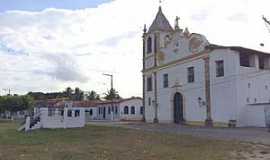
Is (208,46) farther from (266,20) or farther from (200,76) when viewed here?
(266,20)

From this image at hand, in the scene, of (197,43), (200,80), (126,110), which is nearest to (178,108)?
(200,80)

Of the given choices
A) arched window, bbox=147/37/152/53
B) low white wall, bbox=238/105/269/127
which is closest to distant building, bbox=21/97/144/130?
arched window, bbox=147/37/152/53

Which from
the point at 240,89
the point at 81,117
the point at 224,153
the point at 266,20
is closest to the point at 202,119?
the point at 240,89

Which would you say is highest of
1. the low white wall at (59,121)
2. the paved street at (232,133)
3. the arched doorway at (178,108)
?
the arched doorway at (178,108)

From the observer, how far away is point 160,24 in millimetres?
48375

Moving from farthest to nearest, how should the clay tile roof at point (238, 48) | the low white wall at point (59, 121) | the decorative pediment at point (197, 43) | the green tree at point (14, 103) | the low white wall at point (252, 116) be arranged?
the green tree at point (14, 103), the decorative pediment at point (197, 43), the clay tile roof at point (238, 48), the low white wall at point (59, 121), the low white wall at point (252, 116)

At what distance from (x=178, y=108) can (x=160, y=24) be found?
11.1m

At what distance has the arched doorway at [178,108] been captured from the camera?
42.2m

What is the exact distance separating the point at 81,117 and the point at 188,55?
12261 millimetres

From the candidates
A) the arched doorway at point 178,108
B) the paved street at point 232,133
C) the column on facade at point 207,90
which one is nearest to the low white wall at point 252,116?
the column on facade at point 207,90

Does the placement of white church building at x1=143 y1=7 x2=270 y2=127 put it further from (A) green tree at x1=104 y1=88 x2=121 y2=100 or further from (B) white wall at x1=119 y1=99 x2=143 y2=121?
(A) green tree at x1=104 y1=88 x2=121 y2=100

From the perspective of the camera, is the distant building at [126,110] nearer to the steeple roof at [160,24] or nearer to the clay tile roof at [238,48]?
the steeple roof at [160,24]

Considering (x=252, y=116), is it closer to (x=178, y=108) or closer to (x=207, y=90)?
(x=207, y=90)

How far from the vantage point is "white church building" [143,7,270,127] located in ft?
113
